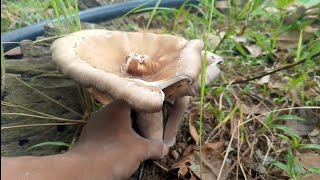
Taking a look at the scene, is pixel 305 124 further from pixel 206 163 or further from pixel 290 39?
pixel 290 39

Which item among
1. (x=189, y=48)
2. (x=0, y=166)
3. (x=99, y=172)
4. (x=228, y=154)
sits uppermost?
(x=189, y=48)

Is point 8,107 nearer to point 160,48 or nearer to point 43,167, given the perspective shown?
point 43,167

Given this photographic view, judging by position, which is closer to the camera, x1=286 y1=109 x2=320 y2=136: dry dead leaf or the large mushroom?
the large mushroom

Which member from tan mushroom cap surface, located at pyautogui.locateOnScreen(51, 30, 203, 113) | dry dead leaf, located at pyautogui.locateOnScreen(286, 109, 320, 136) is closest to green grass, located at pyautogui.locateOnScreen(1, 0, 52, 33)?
tan mushroom cap surface, located at pyautogui.locateOnScreen(51, 30, 203, 113)

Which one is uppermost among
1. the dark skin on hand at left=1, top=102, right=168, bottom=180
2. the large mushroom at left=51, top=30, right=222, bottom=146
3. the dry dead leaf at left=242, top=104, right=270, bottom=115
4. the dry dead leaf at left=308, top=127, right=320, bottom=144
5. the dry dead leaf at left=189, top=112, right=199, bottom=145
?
the large mushroom at left=51, top=30, right=222, bottom=146

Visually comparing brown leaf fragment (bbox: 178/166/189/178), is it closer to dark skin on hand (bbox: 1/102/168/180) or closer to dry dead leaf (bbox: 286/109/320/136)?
dark skin on hand (bbox: 1/102/168/180)

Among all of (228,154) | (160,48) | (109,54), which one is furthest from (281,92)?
(109,54)

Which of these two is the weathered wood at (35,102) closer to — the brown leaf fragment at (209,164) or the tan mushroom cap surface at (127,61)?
the tan mushroom cap surface at (127,61)
